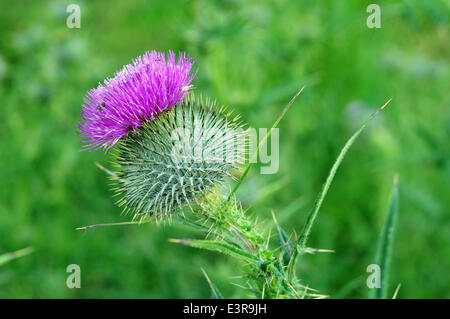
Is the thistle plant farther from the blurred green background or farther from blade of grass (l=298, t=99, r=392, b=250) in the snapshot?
the blurred green background

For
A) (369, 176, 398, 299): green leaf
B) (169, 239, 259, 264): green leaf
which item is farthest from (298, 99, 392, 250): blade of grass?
(369, 176, 398, 299): green leaf

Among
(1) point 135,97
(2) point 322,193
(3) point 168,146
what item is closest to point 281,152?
(3) point 168,146

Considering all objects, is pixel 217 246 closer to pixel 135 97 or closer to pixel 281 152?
pixel 135 97

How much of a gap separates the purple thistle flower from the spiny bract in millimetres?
64

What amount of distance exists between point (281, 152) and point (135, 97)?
298cm

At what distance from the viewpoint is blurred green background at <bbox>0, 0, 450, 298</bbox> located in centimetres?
366

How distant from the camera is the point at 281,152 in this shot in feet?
15.3

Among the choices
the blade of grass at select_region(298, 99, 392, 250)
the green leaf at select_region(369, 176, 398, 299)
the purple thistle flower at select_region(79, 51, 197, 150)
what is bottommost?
the green leaf at select_region(369, 176, 398, 299)

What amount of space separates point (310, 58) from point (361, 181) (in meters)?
1.74
